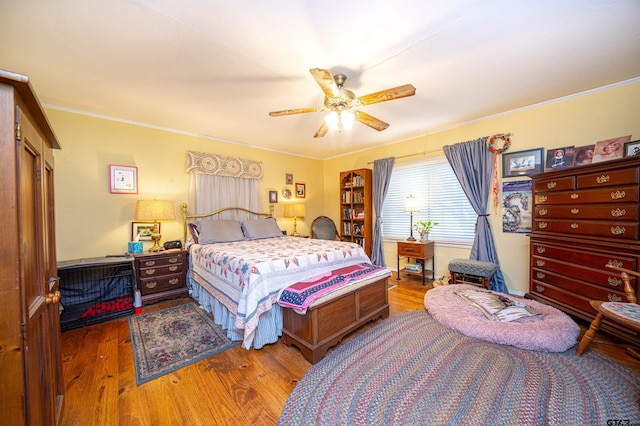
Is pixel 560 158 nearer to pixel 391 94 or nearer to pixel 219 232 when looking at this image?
pixel 391 94

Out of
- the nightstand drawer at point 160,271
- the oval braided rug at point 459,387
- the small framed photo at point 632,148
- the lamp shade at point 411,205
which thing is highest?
the small framed photo at point 632,148

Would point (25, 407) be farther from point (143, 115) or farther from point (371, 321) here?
point (143, 115)

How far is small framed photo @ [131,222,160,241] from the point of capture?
3.38 meters

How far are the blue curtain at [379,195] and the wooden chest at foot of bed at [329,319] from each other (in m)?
2.27

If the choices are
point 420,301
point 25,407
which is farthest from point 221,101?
point 420,301

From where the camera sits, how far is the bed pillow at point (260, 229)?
12.7 ft

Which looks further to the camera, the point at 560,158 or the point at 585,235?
the point at 560,158

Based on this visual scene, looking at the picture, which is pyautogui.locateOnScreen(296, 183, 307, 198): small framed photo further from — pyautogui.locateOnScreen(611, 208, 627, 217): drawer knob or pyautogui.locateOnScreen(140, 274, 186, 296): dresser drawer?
pyautogui.locateOnScreen(611, 208, 627, 217): drawer knob

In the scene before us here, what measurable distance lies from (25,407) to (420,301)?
10.8ft

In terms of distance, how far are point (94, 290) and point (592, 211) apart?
5.17m

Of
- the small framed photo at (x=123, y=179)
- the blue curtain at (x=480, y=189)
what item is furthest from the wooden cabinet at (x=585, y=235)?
the small framed photo at (x=123, y=179)

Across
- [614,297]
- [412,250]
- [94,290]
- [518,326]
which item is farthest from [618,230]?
[94,290]

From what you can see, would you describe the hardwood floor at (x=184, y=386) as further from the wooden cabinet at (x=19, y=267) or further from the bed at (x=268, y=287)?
the wooden cabinet at (x=19, y=267)

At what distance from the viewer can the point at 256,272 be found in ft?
6.73
